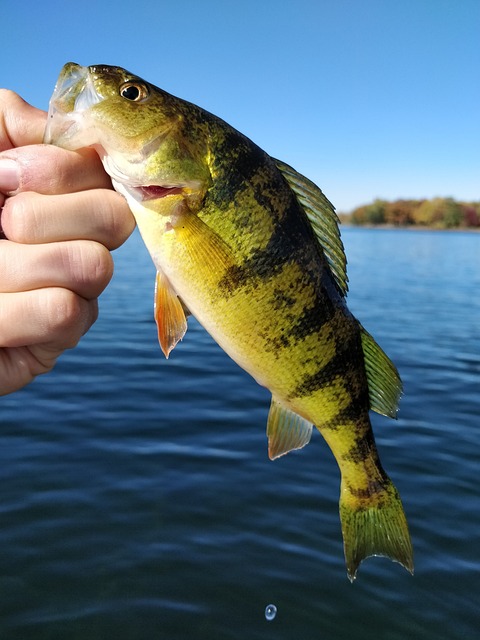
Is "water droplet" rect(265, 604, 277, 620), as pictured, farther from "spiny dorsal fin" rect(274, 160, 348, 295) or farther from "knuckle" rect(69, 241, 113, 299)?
"knuckle" rect(69, 241, 113, 299)

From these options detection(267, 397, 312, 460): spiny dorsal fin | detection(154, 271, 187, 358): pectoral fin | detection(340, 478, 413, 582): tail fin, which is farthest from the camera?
detection(340, 478, 413, 582): tail fin

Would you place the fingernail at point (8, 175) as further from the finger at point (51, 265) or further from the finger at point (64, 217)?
the finger at point (51, 265)

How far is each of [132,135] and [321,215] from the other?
2.59 ft

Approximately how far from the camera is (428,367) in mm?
13414

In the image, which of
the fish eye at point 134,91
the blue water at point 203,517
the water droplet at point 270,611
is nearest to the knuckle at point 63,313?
the fish eye at point 134,91

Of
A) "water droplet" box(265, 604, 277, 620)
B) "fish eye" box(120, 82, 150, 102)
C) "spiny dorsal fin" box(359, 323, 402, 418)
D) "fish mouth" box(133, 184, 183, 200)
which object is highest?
"fish eye" box(120, 82, 150, 102)

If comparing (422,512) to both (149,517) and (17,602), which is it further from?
(17,602)

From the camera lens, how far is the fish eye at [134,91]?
2.40 m

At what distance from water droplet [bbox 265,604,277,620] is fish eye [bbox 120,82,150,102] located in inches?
170

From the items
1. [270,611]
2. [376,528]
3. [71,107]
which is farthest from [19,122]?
[270,611]

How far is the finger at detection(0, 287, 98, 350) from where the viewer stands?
7.49 feet

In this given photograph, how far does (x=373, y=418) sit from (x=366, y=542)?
6726mm

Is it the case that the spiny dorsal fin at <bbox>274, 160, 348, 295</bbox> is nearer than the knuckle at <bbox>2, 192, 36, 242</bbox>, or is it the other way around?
the knuckle at <bbox>2, 192, 36, 242</bbox>

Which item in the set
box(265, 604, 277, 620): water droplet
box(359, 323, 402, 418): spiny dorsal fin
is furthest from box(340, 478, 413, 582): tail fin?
box(265, 604, 277, 620): water droplet
